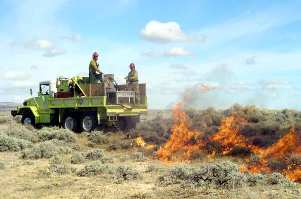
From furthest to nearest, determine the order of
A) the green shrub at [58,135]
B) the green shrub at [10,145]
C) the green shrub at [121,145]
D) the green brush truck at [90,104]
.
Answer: the green brush truck at [90,104] < the green shrub at [58,135] < the green shrub at [121,145] < the green shrub at [10,145]

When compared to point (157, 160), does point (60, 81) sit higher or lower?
higher

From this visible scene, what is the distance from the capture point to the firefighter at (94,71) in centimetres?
2555

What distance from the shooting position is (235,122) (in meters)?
22.3

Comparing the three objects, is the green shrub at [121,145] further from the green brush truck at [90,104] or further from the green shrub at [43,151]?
the green brush truck at [90,104]

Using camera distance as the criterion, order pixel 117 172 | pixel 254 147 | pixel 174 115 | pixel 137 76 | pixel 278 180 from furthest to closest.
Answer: pixel 137 76 < pixel 174 115 < pixel 254 147 < pixel 117 172 < pixel 278 180

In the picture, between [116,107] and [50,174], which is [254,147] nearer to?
[50,174]

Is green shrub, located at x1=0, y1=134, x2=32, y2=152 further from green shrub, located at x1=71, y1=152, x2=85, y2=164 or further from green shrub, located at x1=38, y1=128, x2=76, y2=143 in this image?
green shrub, located at x1=71, y1=152, x2=85, y2=164

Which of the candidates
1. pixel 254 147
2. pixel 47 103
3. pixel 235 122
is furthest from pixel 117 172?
pixel 47 103

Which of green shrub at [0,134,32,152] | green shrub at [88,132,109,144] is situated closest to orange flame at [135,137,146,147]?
green shrub at [88,132,109,144]

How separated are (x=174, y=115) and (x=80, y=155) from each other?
367 inches

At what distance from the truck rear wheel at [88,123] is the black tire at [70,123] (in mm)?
585

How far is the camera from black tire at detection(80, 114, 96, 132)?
1023 inches

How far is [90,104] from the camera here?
25.6 metres

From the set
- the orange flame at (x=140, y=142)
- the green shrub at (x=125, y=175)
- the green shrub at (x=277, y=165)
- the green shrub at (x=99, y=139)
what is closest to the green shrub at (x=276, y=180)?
the green shrub at (x=277, y=165)
